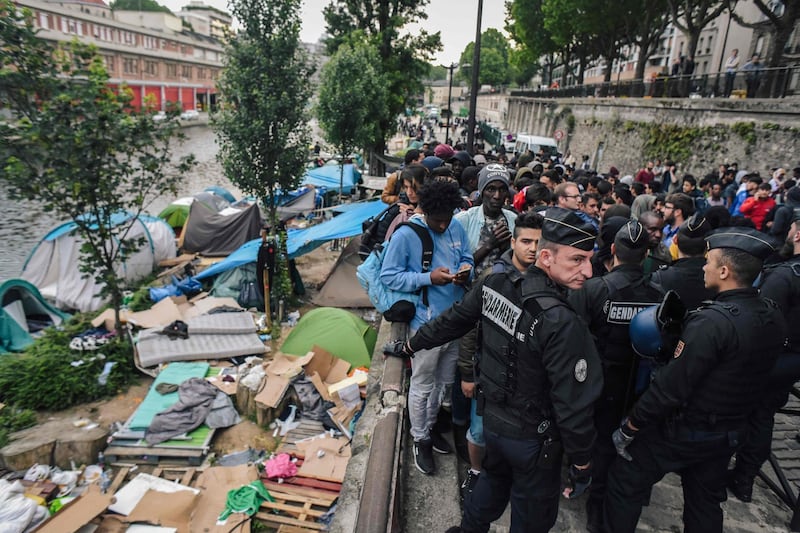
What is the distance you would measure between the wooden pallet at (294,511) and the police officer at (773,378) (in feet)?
13.4

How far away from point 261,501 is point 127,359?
475 cm

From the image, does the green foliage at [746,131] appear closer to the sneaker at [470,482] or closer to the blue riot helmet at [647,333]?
the blue riot helmet at [647,333]

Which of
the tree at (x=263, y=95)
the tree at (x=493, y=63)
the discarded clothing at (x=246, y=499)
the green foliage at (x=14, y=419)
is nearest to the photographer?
the discarded clothing at (x=246, y=499)

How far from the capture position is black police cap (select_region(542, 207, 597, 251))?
2.22 meters

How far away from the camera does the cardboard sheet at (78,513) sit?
5044 millimetres

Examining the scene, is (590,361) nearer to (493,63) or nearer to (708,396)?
(708,396)

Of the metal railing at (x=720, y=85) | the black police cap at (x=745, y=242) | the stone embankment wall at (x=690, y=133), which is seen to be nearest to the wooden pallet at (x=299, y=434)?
the black police cap at (x=745, y=242)

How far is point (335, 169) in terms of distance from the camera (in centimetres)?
2286

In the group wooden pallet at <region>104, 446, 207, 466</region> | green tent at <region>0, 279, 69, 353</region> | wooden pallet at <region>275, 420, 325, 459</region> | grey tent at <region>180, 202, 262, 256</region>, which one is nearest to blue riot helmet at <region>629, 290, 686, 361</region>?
wooden pallet at <region>275, 420, 325, 459</region>

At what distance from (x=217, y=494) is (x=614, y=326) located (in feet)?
16.9

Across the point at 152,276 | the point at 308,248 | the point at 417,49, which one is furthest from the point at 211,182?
the point at 308,248

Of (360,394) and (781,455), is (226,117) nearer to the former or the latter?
(360,394)

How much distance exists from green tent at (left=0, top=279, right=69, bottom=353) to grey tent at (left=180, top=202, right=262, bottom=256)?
4846 mm

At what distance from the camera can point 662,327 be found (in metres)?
2.51
